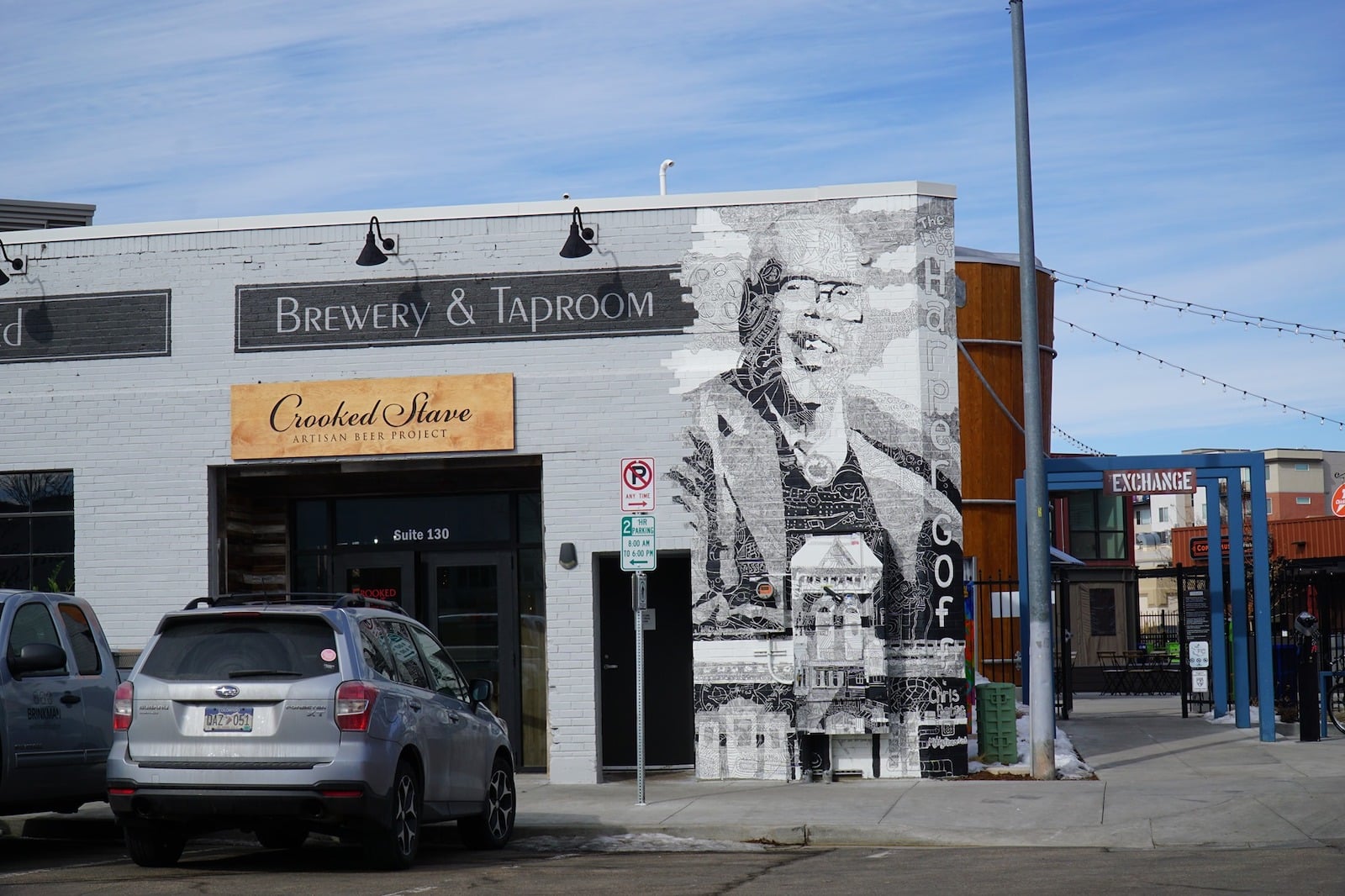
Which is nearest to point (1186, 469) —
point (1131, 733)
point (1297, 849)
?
point (1131, 733)

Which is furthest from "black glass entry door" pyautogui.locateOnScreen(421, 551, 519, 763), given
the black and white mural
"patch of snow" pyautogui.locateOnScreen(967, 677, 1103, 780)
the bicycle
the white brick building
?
the bicycle

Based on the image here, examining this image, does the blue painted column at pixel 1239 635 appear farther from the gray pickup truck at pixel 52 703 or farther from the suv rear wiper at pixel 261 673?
the gray pickup truck at pixel 52 703

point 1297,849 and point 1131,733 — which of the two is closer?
point 1297,849

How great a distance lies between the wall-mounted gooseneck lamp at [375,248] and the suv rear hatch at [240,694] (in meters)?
6.86

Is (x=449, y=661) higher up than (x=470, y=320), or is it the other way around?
(x=470, y=320)

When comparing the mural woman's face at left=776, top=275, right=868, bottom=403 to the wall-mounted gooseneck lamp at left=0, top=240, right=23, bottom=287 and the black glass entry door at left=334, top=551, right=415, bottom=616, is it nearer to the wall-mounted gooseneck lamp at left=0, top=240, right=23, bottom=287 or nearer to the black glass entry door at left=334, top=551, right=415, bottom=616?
the black glass entry door at left=334, top=551, right=415, bottom=616

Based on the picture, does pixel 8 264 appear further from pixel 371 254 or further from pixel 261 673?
pixel 261 673

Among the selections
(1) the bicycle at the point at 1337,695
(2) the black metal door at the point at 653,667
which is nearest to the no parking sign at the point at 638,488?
(2) the black metal door at the point at 653,667

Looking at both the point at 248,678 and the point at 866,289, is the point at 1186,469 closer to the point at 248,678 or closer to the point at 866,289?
the point at 866,289

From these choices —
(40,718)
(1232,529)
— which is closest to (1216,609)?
(1232,529)

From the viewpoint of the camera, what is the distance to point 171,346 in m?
16.0

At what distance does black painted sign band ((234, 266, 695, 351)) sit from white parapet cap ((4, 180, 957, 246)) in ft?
2.13

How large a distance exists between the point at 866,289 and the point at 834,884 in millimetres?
7520

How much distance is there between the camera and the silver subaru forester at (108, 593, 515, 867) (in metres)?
9.05
